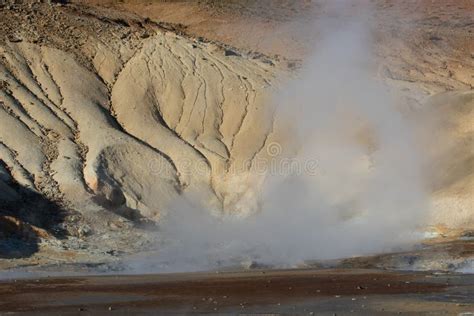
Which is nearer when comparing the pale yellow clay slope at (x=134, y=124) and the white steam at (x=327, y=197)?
the white steam at (x=327, y=197)

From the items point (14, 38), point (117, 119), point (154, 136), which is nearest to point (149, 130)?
point (154, 136)

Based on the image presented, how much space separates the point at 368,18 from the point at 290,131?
2715cm

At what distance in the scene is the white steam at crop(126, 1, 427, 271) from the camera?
3906 cm

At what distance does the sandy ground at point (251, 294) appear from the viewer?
22.4m

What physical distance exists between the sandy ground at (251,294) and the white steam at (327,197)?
18.1 ft

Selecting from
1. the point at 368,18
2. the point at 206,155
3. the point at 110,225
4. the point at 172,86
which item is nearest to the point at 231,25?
the point at 368,18

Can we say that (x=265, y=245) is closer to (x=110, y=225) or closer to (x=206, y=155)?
(x=110, y=225)

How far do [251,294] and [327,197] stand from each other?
19.0 meters

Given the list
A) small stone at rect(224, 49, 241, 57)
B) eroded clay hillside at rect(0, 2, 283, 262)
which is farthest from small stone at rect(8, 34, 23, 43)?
small stone at rect(224, 49, 241, 57)

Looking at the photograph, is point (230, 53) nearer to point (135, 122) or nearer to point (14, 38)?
point (135, 122)

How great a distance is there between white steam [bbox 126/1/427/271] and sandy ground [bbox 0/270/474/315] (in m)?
5.53

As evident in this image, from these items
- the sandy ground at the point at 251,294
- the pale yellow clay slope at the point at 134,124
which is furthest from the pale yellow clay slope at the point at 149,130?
the sandy ground at the point at 251,294

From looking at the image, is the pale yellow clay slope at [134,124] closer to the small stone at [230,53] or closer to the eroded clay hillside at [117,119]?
the eroded clay hillside at [117,119]

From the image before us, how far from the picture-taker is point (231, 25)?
68.2m
